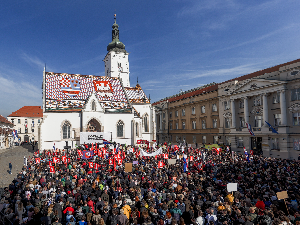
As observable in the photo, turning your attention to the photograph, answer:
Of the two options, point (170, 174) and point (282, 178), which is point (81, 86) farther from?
point (282, 178)

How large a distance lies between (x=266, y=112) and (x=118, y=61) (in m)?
40.4

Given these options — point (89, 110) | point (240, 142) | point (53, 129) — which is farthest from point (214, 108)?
point (53, 129)

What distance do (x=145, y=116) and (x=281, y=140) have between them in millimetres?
24987

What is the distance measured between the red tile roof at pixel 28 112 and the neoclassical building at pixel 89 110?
135 ft

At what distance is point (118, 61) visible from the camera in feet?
198

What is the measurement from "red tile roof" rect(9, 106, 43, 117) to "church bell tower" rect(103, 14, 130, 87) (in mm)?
31760

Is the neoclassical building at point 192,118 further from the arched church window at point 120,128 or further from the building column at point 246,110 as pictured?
the arched church window at point 120,128

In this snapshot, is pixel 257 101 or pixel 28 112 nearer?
pixel 257 101

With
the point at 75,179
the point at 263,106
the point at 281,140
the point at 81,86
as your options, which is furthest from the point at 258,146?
the point at 81,86

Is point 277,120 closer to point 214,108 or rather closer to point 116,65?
point 214,108

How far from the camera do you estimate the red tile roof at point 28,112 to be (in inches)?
2852

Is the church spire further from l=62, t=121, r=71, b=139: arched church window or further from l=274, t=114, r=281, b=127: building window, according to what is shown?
l=274, t=114, r=281, b=127: building window

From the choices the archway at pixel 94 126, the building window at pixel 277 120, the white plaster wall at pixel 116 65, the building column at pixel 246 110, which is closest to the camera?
the building window at pixel 277 120

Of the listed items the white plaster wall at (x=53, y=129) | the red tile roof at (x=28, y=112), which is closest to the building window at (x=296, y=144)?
the white plaster wall at (x=53, y=129)
